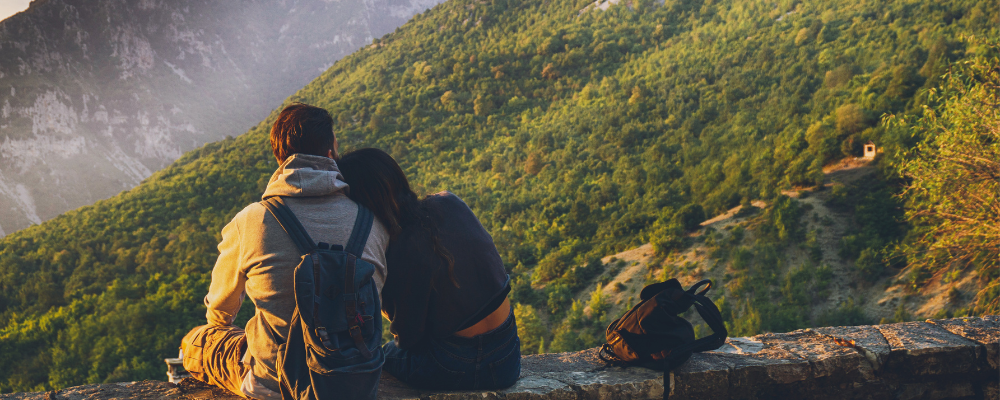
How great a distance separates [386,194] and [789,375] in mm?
1672

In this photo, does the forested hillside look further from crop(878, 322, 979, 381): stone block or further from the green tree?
crop(878, 322, 979, 381): stone block

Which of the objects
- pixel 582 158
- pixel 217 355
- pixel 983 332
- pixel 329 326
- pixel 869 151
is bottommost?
pixel 869 151

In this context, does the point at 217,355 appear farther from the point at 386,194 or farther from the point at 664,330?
the point at 664,330

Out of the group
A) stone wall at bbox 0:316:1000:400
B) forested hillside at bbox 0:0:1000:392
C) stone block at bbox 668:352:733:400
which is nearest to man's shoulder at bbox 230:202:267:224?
stone wall at bbox 0:316:1000:400

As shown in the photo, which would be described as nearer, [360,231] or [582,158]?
[360,231]

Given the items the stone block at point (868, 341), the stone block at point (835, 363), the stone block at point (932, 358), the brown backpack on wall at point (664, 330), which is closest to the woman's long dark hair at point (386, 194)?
the brown backpack on wall at point (664, 330)

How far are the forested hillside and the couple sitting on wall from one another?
867 cm

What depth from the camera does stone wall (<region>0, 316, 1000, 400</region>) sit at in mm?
1952

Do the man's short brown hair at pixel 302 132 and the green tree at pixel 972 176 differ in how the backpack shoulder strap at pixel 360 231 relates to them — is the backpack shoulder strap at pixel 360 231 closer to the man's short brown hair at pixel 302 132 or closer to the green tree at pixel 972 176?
the man's short brown hair at pixel 302 132

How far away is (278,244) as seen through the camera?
1520 millimetres

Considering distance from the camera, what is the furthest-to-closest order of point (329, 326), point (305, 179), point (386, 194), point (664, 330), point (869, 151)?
point (869, 151) → point (664, 330) → point (386, 194) → point (305, 179) → point (329, 326)

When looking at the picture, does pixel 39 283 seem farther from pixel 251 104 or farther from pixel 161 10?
pixel 161 10

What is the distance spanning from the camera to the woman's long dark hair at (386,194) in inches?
66.1

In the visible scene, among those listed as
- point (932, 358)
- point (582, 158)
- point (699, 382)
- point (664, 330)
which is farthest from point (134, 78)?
point (932, 358)
